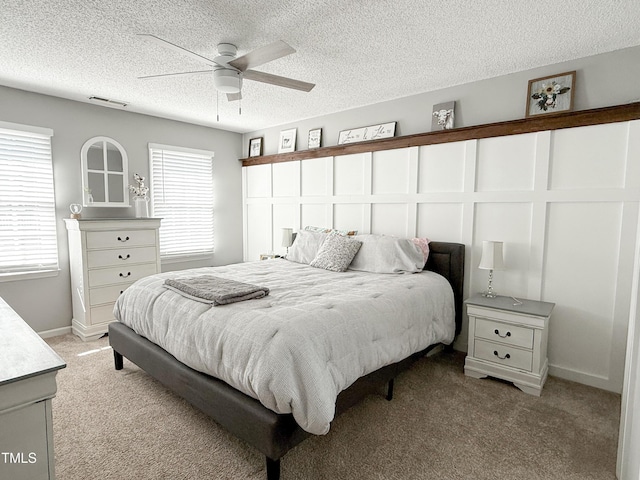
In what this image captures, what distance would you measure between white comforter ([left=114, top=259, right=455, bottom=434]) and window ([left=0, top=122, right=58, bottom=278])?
5.36 feet

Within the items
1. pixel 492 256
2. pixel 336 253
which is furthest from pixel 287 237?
pixel 492 256

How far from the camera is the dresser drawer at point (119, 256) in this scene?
361cm

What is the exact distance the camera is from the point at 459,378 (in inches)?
111

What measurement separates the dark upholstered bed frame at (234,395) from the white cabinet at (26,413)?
0.81 meters

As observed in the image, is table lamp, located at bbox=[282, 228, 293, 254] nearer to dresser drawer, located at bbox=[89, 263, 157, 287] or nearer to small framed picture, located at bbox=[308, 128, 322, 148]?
small framed picture, located at bbox=[308, 128, 322, 148]

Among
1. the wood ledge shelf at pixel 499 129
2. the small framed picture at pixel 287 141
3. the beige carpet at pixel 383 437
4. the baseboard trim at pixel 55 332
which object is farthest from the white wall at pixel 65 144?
the wood ledge shelf at pixel 499 129

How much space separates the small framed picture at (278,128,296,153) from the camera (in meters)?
4.76

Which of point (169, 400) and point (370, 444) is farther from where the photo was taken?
point (169, 400)

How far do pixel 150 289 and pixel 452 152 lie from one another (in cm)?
291

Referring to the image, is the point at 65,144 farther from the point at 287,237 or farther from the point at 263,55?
the point at 263,55

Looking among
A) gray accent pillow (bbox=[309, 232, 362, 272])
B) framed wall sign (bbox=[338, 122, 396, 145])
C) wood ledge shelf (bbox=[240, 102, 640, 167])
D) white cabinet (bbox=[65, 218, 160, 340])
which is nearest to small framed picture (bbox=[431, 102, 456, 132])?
wood ledge shelf (bbox=[240, 102, 640, 167])

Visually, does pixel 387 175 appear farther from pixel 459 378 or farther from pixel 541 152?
pixel 459 378

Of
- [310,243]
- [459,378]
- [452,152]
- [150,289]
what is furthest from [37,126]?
[459,378]

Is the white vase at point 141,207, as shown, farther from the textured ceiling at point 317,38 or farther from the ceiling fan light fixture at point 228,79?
the ceiling fan light fixture at point 228,79
